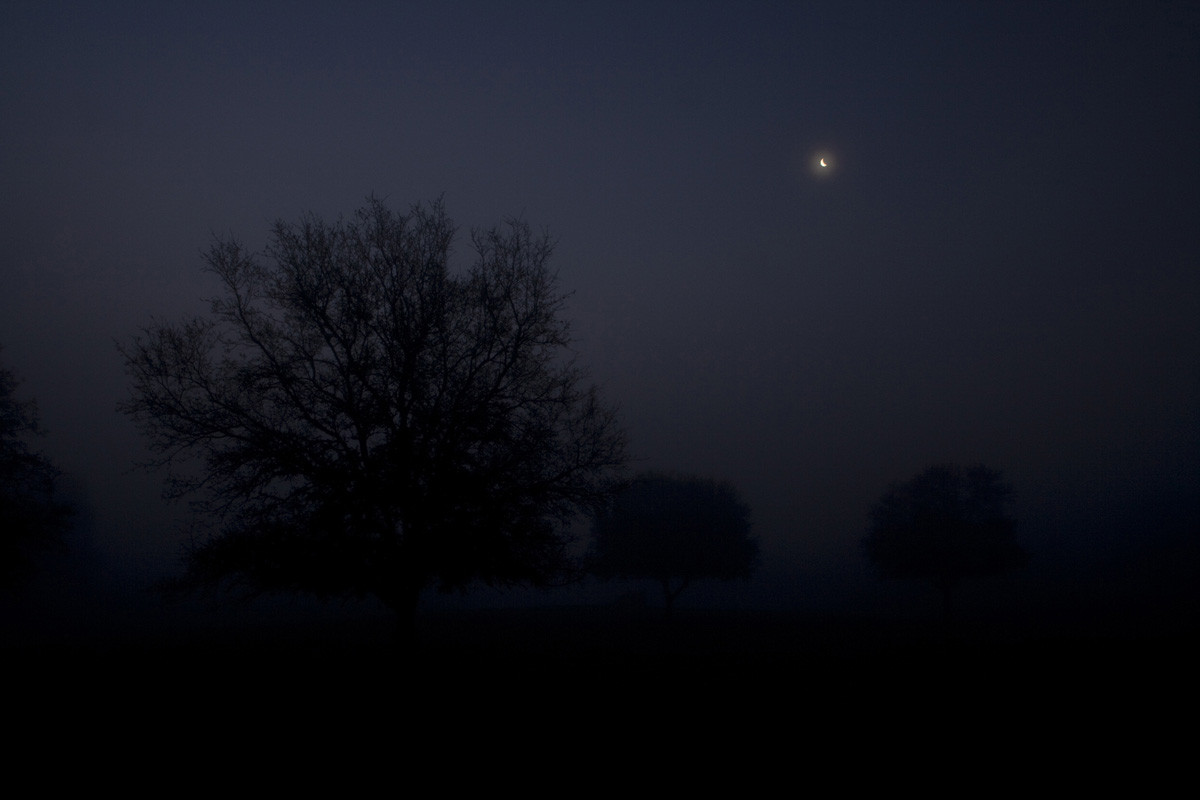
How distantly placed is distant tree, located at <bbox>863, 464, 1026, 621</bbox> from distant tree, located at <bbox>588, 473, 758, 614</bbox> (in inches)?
363

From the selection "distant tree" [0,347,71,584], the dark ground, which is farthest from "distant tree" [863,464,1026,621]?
"distant tree" [0,347,71,584]

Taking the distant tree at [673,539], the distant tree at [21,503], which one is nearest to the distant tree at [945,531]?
the distant tree at [673,539]

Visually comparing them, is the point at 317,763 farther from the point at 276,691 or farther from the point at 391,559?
the point at 391,559

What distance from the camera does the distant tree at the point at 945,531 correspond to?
1513 inches

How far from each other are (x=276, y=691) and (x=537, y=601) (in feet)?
313

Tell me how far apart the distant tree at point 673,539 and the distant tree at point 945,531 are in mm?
9211

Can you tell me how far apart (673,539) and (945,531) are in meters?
18.0

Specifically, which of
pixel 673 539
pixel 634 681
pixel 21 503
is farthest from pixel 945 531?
pixel 21 503

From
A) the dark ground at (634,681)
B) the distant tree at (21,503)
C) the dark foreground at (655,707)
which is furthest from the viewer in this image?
the distant tree at (21,503)

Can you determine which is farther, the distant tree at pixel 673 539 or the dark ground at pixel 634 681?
the distant tree at pixel 673 539

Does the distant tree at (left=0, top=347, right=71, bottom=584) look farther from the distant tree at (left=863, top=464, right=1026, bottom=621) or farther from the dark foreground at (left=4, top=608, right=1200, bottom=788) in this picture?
the distant tree at (left=863, top=464, right=1026, bottom=621)

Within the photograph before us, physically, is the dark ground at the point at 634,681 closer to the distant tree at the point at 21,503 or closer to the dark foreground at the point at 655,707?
the dark foreground at the point at 655,707

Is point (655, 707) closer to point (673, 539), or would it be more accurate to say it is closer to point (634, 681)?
point (634, 681)

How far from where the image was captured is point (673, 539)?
130 feet
